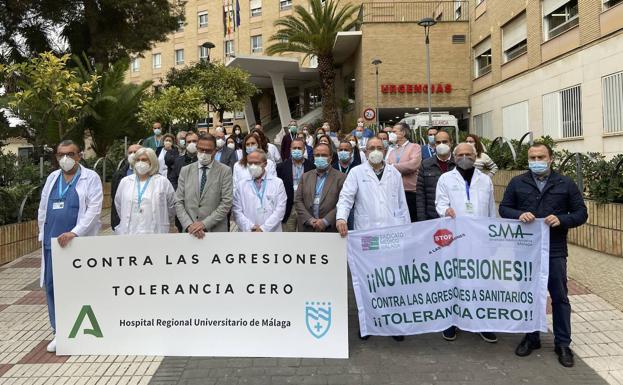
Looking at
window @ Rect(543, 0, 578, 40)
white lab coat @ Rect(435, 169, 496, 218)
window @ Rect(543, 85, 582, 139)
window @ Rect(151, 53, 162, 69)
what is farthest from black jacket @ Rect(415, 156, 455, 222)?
window @ Rect(151, 53, 162, 69)

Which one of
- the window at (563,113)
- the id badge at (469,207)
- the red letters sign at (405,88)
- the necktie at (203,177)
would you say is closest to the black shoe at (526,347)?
the id badge at (469,207)

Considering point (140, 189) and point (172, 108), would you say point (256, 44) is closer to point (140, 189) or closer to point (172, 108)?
point (172, 108)

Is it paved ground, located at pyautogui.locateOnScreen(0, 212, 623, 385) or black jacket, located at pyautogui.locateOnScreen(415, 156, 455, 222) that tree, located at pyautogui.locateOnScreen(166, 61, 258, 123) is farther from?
paved ground, located at pyautogui.locateOnScreen(0, 212, 623, 385)

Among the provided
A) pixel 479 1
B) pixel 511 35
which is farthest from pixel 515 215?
pixel 479 1

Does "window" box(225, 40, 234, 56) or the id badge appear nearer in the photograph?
the id badge

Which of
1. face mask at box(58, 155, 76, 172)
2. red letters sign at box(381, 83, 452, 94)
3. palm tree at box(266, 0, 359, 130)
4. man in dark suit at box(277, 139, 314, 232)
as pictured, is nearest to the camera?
face mask at box(58, 155, 76, 172)

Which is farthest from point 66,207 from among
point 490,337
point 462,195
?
point 490,337

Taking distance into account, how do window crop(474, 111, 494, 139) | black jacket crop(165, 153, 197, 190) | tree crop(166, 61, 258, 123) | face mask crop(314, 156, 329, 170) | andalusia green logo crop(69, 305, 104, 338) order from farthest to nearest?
window crop(474, 111, 494, 139), tree crop(166, 61, 258, 123), black jacket crop(165, 153, 197, 190), face mask crop(314, 156, 329, 170), andalusia green logo crop(69, 305, 104, 338)

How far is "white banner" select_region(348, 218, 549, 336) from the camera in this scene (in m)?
4.55

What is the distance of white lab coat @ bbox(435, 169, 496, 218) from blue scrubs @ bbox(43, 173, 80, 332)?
347 centimetres

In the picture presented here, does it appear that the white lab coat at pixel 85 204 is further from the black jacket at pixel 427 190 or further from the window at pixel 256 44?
the window at pixel 256 44

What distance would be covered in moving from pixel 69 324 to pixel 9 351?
76cm

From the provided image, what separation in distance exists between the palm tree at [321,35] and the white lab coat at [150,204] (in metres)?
24.8

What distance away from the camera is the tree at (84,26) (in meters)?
20.3
